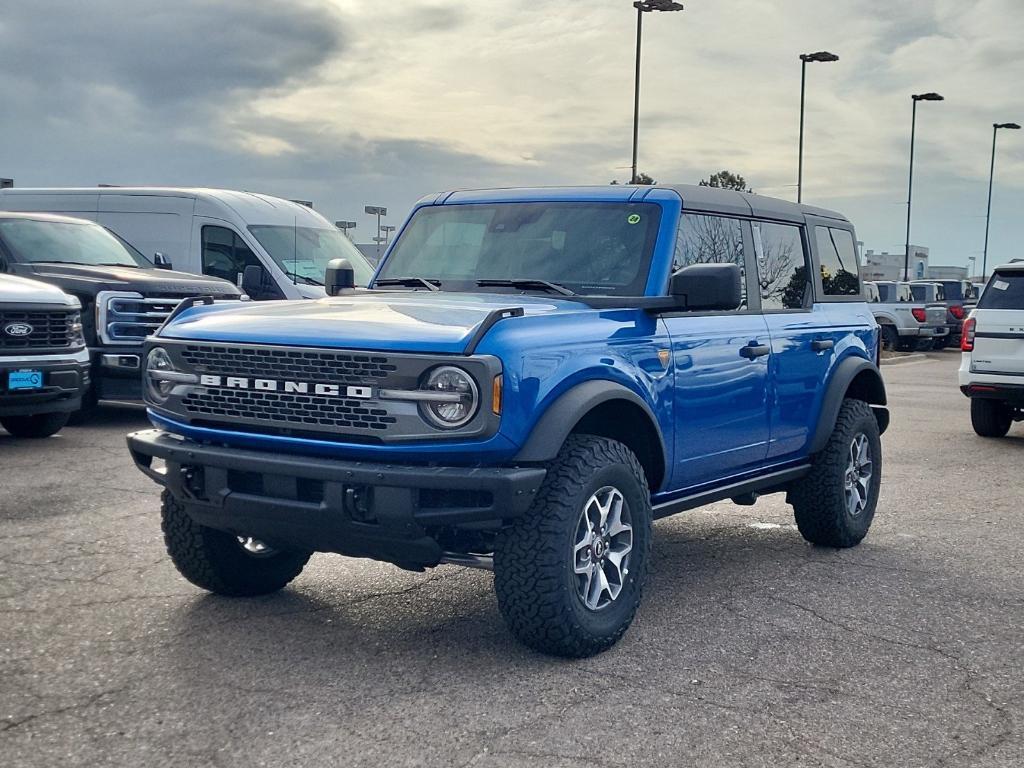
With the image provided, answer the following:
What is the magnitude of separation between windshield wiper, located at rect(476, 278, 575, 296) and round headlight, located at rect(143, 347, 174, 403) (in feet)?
4.78

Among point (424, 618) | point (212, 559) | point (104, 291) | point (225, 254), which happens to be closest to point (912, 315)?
point (225, 254)

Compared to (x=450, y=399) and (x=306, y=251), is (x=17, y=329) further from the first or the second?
(x=450, y=399)

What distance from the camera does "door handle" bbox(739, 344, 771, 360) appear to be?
5.94 m

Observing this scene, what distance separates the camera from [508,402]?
4.39 metres

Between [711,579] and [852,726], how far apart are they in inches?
82.7

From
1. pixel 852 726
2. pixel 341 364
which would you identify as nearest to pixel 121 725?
pixel 341 364

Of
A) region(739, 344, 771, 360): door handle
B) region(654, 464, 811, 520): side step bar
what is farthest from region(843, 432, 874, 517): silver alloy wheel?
region(739, 344, 771, 360): door handle

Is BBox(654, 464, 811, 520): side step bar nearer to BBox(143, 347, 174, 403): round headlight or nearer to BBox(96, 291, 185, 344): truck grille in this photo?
BBox(143, 347, 174, 403): round headlight

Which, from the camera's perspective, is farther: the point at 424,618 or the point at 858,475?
the point at 858,475

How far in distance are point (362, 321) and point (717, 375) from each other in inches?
71.2

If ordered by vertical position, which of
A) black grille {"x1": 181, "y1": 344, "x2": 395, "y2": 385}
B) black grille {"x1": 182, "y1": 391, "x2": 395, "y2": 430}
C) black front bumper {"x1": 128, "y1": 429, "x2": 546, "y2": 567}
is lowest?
black front bumper {"x1": 128, "y1": 429, "x2": 546, "y2": 567}

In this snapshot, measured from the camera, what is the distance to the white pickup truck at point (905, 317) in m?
31.3

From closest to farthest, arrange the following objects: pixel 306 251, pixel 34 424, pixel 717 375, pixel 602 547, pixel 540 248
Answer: pixel 602 547 < pixel 717 375 < pixel 540 248 < pixel 34 424 < pixel 306 251

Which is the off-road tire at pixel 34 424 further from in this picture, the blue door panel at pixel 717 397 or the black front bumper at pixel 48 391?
the blue door panel at pixel 717 397
